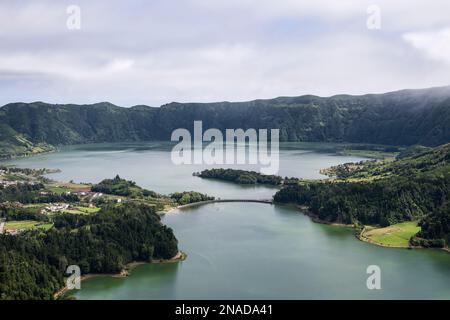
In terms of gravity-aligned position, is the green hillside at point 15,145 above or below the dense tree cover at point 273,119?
below

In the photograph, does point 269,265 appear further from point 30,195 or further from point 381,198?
point 30,195

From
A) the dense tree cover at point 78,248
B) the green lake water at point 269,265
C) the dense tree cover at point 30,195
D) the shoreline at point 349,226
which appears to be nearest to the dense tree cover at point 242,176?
the green lake water at point 269,265

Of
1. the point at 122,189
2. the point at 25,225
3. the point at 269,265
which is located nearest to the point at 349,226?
the point at 269,265

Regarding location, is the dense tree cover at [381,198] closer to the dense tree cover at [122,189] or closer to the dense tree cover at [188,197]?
the dense tree cover at [188,197]

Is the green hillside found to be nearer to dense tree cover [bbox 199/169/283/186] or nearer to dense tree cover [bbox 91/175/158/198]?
dense tree cover [bbox 199/169/283/186]

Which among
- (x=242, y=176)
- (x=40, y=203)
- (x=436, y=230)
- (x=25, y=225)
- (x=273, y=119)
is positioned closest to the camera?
(x=436, y=230)
